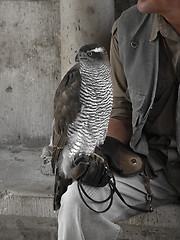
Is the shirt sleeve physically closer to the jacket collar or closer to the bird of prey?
the jacket collar

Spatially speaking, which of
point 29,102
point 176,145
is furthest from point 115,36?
point 29,102

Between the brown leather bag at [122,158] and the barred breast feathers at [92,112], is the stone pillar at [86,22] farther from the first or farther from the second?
the barred breast feathers at [92,112]

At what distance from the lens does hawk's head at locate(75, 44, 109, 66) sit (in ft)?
4.75

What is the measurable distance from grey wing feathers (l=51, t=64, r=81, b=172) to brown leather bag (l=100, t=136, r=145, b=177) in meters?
0.28

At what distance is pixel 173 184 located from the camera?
1955mm

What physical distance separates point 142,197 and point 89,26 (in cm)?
100

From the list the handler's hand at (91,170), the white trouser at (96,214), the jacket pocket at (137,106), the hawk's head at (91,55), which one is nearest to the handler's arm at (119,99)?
the jacket pocket at (137,106)

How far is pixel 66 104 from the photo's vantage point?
1.54 meters

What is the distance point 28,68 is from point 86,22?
74 cm

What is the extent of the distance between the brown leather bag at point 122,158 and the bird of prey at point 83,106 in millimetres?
229

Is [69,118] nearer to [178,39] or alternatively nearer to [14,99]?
[178,39]

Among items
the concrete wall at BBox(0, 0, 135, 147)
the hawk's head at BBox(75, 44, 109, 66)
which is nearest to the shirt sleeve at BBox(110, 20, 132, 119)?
the hawk's head at BBox(75, 44, 109, 66)

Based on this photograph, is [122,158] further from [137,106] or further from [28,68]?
[28,68]

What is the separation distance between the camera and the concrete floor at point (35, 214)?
2.13 m
